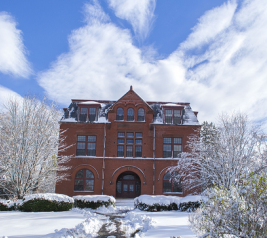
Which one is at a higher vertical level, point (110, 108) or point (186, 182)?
point (110, 108)

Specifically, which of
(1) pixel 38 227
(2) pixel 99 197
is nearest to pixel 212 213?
(1) pixel 38 227

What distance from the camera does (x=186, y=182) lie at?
24625 millimetres

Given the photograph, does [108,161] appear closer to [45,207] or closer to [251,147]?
[45,207]

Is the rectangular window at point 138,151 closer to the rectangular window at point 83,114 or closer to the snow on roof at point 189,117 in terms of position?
the snow on roof at point 189,117

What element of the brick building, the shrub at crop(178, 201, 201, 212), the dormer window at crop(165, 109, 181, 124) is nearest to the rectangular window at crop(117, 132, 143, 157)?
the brick building

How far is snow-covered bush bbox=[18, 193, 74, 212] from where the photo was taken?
1357 centimetres

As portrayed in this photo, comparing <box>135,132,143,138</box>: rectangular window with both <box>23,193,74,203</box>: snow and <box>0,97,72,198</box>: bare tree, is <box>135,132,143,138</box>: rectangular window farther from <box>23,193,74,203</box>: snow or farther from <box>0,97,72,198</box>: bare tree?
<box>23,193,74,203</box>: snow

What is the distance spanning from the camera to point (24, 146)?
17344mm

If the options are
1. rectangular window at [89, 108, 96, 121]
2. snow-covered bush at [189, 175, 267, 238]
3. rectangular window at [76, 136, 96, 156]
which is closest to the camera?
snow-covered bush at [189, 175, 267, 238]

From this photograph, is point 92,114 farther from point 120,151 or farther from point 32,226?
point 32,226

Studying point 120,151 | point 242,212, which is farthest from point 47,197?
point 120,151

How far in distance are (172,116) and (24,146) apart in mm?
16247

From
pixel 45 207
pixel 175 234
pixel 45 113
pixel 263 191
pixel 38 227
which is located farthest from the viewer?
pixel 45 113

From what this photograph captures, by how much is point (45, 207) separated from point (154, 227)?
747cm
